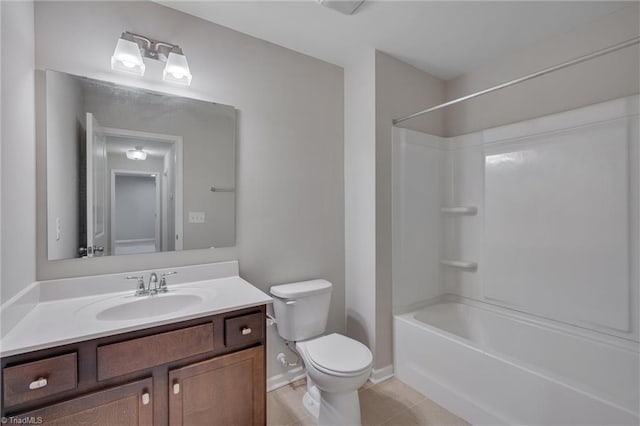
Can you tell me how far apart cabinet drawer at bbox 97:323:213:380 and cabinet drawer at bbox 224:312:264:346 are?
0.08 m

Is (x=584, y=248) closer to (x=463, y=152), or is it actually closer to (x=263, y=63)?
(x=463, y=152)

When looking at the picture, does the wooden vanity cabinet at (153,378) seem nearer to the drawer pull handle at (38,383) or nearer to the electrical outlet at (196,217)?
the drawer pull handle at (38,383)

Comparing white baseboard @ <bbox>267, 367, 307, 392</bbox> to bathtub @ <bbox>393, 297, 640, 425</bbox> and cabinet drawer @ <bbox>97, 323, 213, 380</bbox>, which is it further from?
cabinet drawer @ <bbox>97, 323, 213, 380</bbox>

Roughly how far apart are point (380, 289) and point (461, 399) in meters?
0.80

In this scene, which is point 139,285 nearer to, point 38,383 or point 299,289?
point 38,383

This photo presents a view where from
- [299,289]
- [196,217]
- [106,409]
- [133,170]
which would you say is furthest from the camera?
[299,289]

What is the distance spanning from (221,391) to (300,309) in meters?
0.67

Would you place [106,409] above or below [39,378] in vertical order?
below

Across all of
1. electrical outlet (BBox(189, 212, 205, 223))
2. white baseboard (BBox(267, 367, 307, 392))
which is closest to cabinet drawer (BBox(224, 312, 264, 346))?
electrical outlet (BBox(189, 212, 205, 223))

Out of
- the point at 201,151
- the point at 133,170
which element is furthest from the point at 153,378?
the point at 201,151

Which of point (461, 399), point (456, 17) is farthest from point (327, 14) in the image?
point (461, 399)

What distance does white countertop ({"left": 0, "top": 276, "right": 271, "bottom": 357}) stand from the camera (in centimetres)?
102

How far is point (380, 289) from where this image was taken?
2.18m

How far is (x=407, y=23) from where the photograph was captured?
1.87 meters
